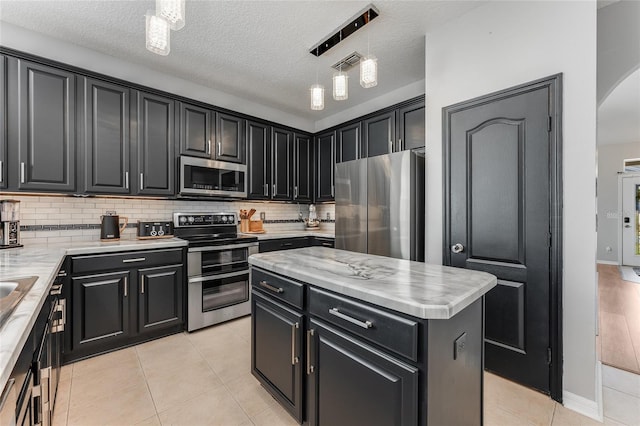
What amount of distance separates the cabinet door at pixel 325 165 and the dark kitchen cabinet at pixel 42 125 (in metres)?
2.88

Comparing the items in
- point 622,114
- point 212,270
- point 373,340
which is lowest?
point 212,270

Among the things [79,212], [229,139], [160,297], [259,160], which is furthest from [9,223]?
[259,160]

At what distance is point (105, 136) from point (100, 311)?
1.60m

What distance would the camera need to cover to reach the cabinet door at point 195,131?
3107mm

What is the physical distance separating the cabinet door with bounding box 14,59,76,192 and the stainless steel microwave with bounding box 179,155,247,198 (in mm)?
934

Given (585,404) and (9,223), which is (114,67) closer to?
(9,223)

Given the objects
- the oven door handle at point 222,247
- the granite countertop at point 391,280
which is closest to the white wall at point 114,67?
the oven door handle at point 222,247

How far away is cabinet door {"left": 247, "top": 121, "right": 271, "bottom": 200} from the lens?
12.1ft

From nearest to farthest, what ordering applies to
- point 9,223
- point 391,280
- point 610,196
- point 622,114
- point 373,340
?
point 373,340 → point 391,280 → point 9,223 → point 622,114 → point 610,196

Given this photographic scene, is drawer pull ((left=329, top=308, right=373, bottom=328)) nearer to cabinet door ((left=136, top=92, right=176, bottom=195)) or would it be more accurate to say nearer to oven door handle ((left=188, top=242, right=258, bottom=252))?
oven door handle ((left=188, top=242, right=258, bottom=252))

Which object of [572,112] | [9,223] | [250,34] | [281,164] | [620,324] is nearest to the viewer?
[572,112]

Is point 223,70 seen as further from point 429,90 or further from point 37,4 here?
point 429,90

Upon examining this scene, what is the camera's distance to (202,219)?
3.43 m

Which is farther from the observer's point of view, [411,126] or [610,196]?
[610,196]
